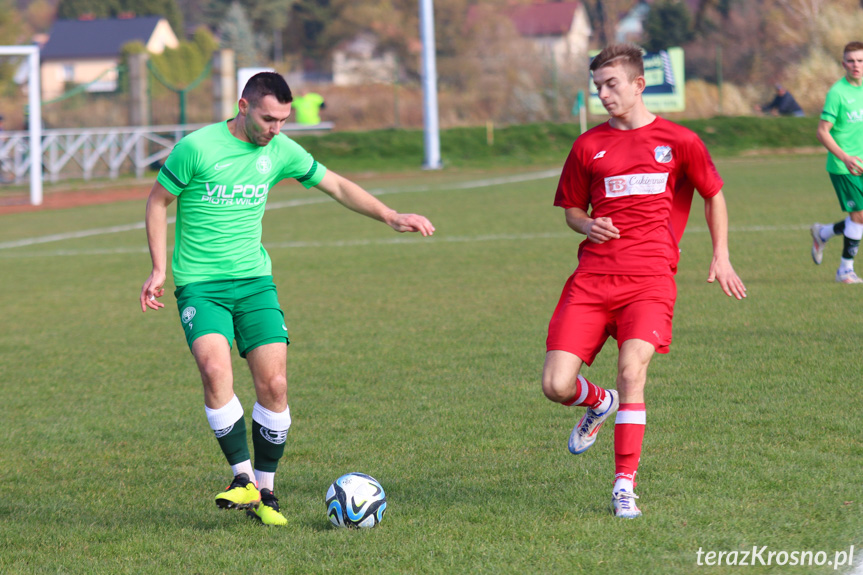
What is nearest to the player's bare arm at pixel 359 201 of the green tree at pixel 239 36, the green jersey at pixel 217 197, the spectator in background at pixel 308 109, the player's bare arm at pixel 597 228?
the green jersey at pixel 217 197

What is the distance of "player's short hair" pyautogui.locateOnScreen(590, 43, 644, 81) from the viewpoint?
4398mm

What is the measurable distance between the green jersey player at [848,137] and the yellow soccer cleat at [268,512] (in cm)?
648

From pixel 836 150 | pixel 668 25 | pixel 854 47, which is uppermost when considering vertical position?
pixel 668 25

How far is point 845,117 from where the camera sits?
9.51 metres

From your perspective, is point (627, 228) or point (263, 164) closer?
point (627, 228)

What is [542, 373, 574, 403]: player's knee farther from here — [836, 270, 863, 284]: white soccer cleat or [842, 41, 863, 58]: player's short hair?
[836, 270, 863, 284]: white soccer cleat

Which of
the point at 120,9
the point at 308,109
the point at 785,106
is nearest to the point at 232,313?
the point at 785,106

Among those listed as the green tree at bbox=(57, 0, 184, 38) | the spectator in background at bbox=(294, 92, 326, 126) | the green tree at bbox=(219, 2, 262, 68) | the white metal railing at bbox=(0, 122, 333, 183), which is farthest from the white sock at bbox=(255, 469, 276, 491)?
the green tree at bbox=(57, 0, 184, 38)

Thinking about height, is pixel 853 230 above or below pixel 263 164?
below

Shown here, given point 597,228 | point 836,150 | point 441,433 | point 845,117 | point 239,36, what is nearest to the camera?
point 597,228

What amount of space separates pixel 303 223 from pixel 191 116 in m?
17.8
